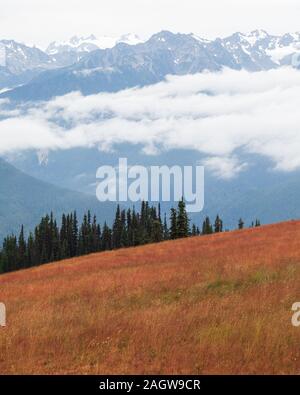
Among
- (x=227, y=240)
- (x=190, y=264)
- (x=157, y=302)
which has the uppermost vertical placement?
(x=227, y=240)

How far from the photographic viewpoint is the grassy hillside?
13.7m

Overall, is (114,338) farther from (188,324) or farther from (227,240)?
(227,240)

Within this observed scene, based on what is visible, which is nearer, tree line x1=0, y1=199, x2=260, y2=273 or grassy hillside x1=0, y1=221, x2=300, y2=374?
grassy hillside x1=0, y1=221, x2=300, y2=374

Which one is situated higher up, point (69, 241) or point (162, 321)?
point (69, 241)

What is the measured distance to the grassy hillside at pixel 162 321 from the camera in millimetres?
13688

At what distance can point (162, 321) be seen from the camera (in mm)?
16625

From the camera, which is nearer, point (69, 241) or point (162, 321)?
point (162, 321)

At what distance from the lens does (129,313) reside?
18.1 m

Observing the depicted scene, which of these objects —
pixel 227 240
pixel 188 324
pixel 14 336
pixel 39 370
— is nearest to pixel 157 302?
pixel 188 324

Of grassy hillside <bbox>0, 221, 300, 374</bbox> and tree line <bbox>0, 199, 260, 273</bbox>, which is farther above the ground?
tree line <bbox>0, 199, 260, 273</bbox>
